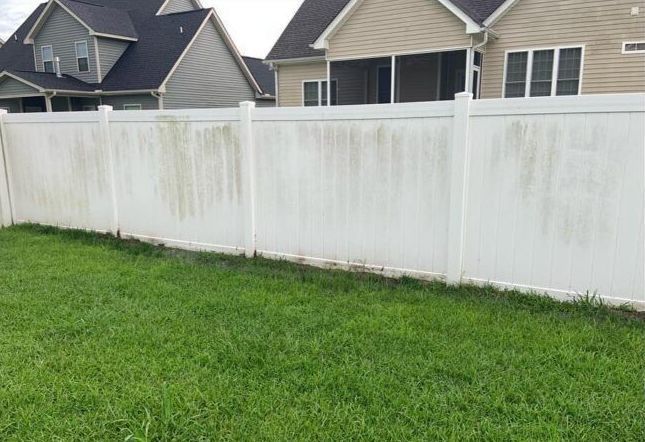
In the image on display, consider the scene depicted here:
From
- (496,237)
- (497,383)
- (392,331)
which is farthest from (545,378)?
(496,237)

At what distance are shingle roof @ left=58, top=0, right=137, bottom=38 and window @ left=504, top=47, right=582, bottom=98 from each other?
1691cm

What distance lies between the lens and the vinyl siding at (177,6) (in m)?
23.8

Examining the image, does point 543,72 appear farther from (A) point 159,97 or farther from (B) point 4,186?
(A) point 159,97

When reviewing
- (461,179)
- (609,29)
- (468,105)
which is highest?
(609,29)

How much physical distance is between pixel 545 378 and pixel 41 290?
4316mm

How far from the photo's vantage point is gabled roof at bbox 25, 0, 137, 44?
2064 cm

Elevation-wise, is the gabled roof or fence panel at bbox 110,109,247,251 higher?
the gabled roof

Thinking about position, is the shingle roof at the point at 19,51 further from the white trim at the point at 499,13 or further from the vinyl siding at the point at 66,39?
the white trim at the point at 499,13

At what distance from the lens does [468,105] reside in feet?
13.9

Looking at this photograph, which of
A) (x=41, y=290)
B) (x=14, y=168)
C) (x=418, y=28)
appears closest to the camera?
(x=41, y=290)

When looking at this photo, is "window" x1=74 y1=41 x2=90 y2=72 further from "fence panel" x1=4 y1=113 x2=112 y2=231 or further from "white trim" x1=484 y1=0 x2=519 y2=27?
"white trim" x1=484 y1=0 x2=519 y2=27

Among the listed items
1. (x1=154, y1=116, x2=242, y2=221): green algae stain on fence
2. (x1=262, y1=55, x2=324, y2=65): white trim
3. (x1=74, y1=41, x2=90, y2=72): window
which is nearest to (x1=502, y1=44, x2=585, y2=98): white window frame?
(x1=262, y1=55, x2=324, y2=65): white trim

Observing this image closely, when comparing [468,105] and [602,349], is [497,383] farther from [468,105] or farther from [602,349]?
[468,105]

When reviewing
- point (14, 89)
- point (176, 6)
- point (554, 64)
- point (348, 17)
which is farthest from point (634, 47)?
point (14, 89)
